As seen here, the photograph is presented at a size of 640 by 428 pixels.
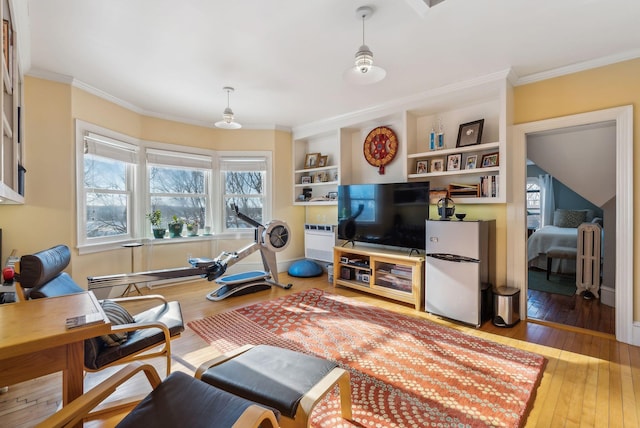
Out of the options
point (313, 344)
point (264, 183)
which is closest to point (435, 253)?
point (313, 344)

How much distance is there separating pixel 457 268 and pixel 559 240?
3.13 metres

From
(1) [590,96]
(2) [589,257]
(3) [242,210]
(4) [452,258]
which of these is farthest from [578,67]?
(3) [242,210]

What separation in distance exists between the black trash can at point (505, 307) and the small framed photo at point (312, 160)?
3.24 m

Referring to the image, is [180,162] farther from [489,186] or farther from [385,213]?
[489,186]

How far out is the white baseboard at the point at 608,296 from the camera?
350 cm

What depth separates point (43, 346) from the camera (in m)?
1.07

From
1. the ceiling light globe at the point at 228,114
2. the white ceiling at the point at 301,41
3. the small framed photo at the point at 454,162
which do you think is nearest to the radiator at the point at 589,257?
the small framed photo at the point at 454,162

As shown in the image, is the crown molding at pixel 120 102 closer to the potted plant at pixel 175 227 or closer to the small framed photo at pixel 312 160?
the small framed photo at pixel 312 160

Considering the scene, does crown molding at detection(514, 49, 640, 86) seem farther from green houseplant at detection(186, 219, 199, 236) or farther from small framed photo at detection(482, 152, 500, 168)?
green houseplant at detection(186, 219, 199, 236)

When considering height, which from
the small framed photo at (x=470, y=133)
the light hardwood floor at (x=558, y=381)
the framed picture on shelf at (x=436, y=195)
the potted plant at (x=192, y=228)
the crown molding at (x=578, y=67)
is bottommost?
the light hardwood floor at (x=558, y=381)

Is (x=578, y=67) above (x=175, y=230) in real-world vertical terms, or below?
above

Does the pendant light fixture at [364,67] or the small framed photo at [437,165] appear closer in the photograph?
the pendant light fixture at [364,67]

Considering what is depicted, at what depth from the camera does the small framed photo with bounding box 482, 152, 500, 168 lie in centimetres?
318

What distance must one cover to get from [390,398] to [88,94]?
4323 mm
